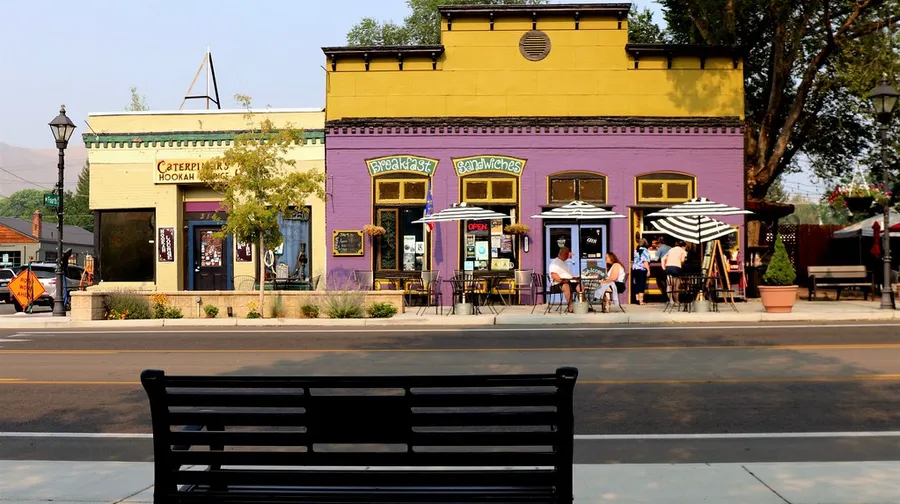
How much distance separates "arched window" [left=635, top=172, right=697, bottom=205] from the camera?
81.4 ft

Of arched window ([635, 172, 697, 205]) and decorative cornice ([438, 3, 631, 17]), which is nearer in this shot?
arched window ([635, 172, 697, 205])

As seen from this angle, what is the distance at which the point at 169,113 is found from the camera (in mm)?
27516

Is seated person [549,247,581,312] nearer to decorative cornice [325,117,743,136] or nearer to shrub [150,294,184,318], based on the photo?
decorative cornice [325,117,743,136]

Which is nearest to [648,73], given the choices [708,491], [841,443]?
[841,443]

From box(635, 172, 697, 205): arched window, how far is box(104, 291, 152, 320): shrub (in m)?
14.4

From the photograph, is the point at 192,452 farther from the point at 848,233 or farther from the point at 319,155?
the point at 848,233

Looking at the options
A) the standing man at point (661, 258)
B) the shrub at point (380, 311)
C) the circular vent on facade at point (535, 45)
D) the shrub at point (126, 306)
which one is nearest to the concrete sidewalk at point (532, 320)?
→ the shrub at point (380, 311)

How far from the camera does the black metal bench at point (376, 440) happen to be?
3.78m

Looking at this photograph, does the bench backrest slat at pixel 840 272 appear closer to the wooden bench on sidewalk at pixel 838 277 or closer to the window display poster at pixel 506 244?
the wooden bench on sidewalk at pixel 838 277

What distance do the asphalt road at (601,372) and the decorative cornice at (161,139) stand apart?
10358 mm

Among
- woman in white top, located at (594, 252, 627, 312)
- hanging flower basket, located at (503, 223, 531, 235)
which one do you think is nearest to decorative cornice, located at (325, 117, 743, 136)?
hanging flower basket, located at (503, 223, 531, 235)

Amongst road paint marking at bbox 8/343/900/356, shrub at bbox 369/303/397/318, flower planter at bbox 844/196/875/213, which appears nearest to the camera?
road paint marking at bbox 8/343/900/356

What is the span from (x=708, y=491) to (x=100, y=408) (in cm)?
672

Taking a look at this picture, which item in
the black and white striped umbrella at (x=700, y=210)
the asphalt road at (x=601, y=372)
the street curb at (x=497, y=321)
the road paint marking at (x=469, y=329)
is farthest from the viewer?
the black and white striped umbrella at (x=700, y=210)
